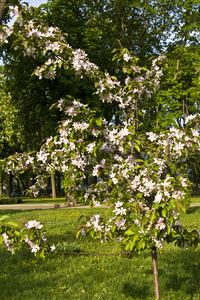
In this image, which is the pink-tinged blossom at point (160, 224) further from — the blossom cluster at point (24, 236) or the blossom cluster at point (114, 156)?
the blossom cluster at point (24, 236)

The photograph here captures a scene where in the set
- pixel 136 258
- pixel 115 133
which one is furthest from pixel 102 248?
pixel 115 133

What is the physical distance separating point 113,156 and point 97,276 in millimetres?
2966

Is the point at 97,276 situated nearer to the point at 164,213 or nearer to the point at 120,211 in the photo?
the point at 120,211

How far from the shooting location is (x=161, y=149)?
3.40 m

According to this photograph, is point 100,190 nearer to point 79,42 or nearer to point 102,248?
point 102,248

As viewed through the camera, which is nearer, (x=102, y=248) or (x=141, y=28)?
(x=102, y=248)

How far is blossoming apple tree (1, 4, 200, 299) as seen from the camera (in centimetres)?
302

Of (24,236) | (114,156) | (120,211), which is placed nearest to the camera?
(24,236)

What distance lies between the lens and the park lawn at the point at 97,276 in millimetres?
4852

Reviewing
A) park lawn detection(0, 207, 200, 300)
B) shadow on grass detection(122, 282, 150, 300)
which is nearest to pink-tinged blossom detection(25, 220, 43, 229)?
park lawn detection(0, 207, 200, 300)

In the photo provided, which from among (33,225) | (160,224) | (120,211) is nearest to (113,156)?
(120,211)

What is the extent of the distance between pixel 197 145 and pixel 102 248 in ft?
17.3

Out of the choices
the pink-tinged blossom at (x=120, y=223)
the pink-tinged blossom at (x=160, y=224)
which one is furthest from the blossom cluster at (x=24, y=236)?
the pink-tinged blossom at (x=160, y=224)

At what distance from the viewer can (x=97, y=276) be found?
18.5 ft
